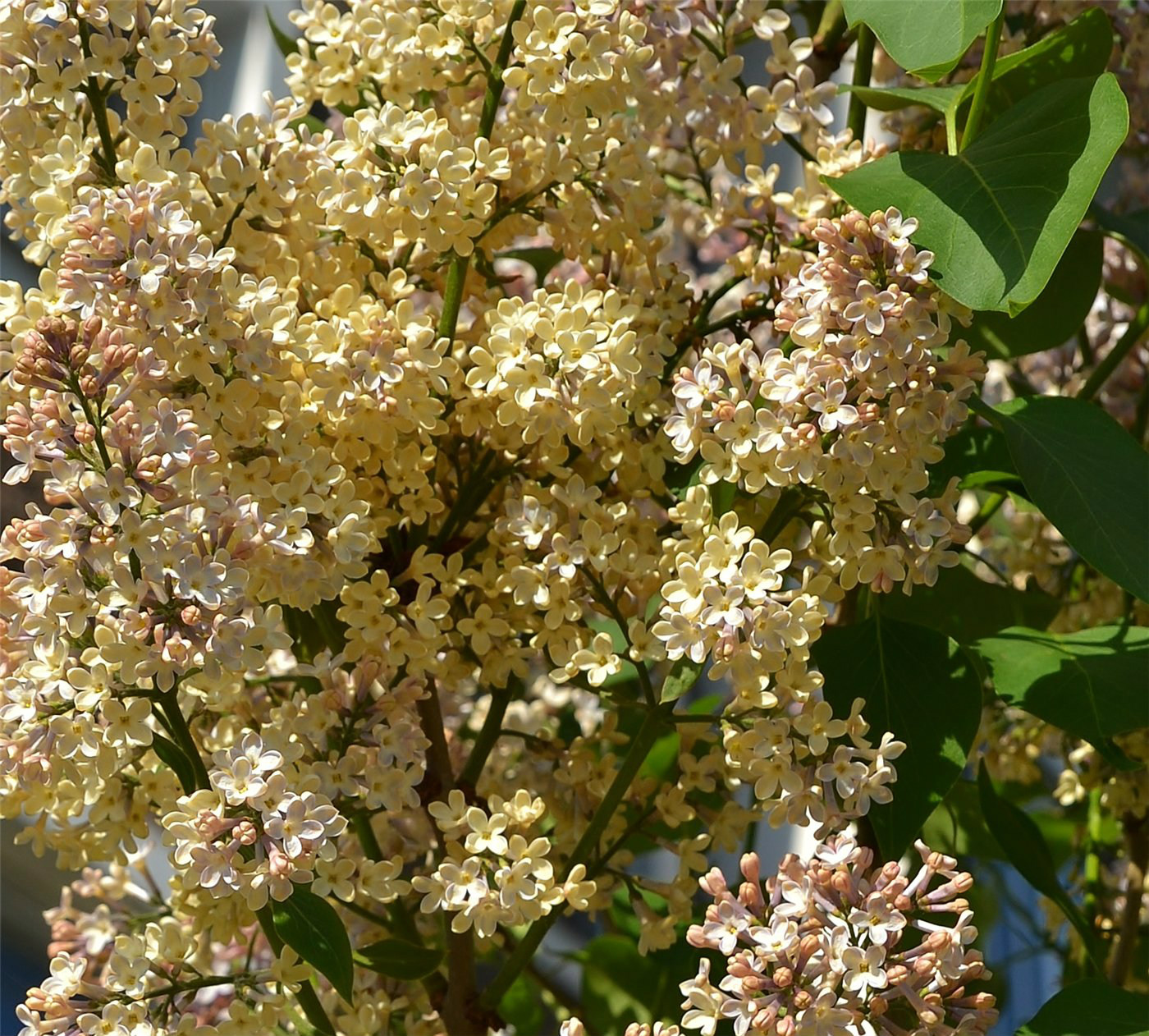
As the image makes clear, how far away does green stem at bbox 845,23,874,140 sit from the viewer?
2.35ft

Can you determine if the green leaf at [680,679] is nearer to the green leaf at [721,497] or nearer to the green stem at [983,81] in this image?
the green leaf at [721,497]

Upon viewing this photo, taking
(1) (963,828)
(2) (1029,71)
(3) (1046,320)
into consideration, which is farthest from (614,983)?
(2) (1029,71)

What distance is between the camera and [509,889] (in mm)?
530

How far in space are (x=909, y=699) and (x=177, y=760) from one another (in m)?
0.29

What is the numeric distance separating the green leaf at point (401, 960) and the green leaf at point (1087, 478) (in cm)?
30

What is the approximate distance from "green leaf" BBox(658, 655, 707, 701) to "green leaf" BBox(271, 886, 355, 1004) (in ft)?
0.47

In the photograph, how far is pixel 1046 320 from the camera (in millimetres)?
741

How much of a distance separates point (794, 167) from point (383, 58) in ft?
4.86

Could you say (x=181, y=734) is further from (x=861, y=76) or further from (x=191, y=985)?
(x=861, y=76)

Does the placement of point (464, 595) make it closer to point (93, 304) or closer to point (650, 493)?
point (650, 493)

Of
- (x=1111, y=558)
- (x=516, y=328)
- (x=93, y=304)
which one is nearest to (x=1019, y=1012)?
(x=1111, y=558)

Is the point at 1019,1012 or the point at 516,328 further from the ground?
the point at 516,328

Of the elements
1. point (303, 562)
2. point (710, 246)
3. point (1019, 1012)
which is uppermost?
point (303, 562)

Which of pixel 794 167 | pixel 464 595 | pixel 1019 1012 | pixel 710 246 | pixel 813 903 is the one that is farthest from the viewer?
pixel 794 167
